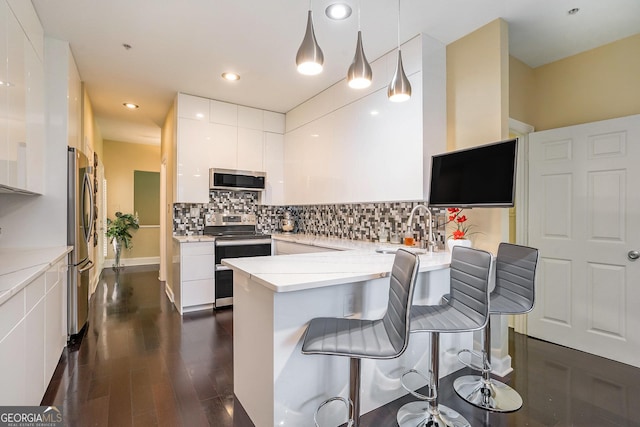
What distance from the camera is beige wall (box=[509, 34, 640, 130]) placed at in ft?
8.71

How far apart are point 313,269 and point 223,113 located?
3346 millimetres

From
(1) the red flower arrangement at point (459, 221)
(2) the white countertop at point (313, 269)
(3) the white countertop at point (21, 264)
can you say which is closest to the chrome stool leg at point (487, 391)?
(2) the white countertop at point (313, 269)

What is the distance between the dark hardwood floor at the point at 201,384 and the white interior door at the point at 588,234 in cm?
22

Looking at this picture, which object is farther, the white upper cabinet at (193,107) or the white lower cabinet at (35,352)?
the white upper cabinet at (193,107)

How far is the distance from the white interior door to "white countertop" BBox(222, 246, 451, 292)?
1539 millimetres

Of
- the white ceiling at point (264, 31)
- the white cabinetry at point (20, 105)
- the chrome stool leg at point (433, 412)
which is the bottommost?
the chrome stool leg at point (433, 412)

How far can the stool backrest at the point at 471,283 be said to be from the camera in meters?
1.67

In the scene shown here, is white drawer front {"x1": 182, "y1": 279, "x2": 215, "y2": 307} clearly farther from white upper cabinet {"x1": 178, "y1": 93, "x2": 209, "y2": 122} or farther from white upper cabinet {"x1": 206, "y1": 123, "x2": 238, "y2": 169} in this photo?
white upper cabinet {"x1": 178, "y1": 93, "x2": 209, "y2": 122}

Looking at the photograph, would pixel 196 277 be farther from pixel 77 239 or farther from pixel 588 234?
pixel 588 234

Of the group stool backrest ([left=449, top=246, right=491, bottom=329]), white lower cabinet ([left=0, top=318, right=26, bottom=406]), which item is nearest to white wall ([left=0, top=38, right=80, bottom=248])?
white lower cabinet ([left=0, top=318, right=26, bottom=406])

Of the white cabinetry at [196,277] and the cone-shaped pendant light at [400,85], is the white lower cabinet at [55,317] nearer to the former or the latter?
the white cabinetry at [196,277]

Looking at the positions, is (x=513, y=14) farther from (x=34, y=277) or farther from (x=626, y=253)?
(x=34, y=277)

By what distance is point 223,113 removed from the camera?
14.2 ft

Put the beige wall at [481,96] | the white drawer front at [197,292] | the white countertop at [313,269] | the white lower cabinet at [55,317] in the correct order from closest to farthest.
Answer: the white countertop at [313,269], the white lower cabinet at [55,317], the beige wall at [481,96], the white drawer front at [197,292]
